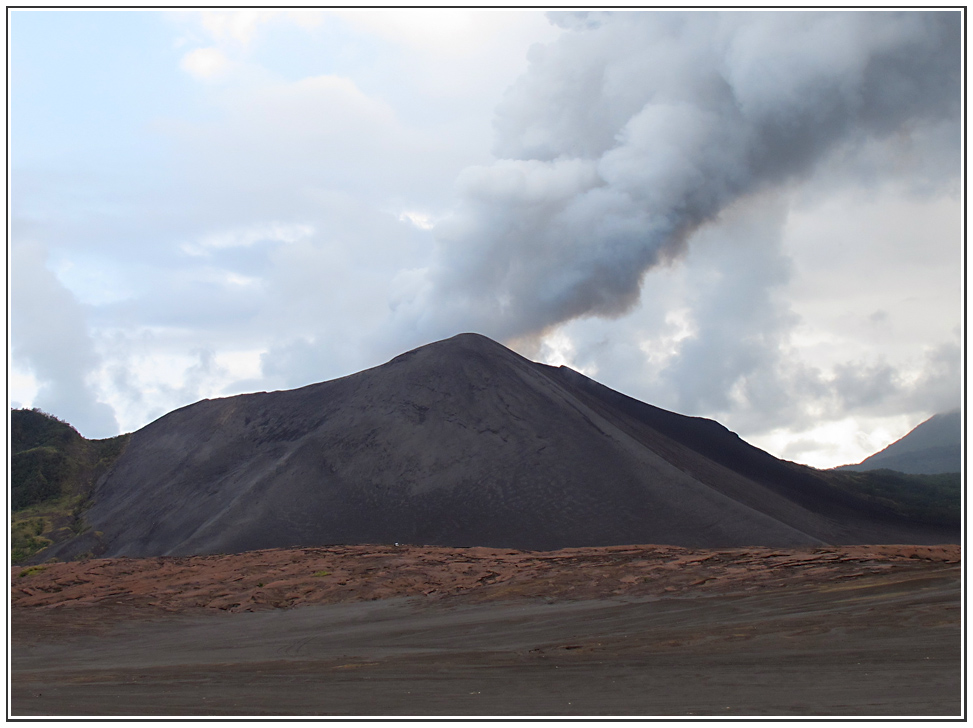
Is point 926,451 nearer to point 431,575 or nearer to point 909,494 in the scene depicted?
point 909,494

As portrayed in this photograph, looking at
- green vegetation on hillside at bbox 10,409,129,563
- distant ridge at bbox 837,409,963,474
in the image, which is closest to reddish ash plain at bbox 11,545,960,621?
green vegetation on hillside at bbox 10,409,129,563

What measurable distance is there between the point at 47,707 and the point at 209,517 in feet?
103

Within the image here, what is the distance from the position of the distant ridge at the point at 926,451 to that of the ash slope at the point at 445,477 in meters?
101

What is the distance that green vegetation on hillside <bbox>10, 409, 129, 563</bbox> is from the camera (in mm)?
44469

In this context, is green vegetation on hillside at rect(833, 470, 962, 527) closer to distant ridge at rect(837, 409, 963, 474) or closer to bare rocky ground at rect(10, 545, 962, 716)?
bare rocky ground at rect(10, 545, 962, 716)

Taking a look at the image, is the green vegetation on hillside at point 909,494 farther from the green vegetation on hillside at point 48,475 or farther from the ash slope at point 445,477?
the green vegetation on hillside at point 48,475

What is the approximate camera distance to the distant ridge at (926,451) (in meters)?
142

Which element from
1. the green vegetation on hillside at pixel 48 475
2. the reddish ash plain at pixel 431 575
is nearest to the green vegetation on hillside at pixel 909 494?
the reddish ash plain at pixel 431 575

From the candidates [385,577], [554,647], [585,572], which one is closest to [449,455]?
[385,577]

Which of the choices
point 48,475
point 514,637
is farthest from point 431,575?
point 48,475

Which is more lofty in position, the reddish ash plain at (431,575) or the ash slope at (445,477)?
the ash slope at (445,477)

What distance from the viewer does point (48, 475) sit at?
51.9m

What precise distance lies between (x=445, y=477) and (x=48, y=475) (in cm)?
3039

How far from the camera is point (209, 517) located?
129 feet
